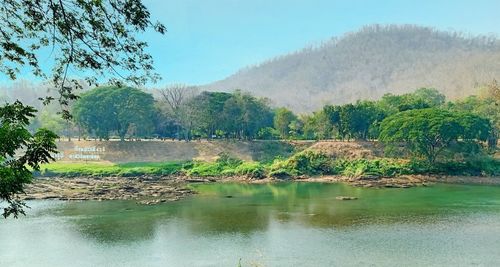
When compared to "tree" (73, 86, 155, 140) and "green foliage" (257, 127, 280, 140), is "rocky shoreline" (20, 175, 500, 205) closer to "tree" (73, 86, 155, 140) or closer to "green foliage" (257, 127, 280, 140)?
"tree" (73, 86, 155, 140)

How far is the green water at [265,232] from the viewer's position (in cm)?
2830

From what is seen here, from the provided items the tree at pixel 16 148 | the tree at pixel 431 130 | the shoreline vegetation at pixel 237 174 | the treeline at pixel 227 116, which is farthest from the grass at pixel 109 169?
the tree at pixel 16 148

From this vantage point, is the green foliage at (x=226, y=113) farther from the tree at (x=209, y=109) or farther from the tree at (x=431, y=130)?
the tree at (x=431, y=130)

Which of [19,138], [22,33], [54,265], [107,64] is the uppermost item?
[22,33]

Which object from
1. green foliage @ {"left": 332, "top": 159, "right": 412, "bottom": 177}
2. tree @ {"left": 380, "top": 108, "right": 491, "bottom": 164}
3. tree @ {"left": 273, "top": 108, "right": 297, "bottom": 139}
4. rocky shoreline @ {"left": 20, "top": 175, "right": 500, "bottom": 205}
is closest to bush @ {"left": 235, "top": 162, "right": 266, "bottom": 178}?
rocky shoreline @ {"left": 20, "top": 175, "right": 500, "bottom": 205}

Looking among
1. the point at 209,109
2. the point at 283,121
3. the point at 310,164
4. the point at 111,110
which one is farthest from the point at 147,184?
the point at 283,121

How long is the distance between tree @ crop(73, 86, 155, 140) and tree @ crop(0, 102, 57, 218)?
250ft

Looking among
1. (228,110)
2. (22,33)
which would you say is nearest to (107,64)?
(22,33)

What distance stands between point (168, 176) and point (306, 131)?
98.5 feet

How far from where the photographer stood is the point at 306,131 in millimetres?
90500

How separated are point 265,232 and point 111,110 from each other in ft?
→ 191

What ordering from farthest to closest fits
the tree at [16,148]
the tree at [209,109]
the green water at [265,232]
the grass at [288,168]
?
the tree at [209,109] → the grass at [288,168] → the green water at [265,232] → the tree at [16,148]

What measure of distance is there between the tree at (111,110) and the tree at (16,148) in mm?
76051

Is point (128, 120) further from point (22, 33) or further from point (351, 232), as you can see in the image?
Answer: point (22, 33)
